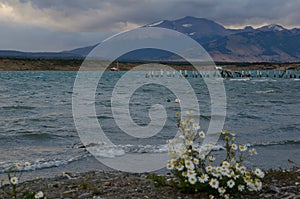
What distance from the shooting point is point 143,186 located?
24.6 ft

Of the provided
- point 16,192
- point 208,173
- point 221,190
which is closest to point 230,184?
point 221,190

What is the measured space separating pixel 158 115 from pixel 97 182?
55.6ft

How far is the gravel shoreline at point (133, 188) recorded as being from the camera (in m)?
6.52

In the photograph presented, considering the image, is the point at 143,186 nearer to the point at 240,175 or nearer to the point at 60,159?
the point at 240,175

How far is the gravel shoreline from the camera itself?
6.52 meters

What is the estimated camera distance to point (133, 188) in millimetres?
7387

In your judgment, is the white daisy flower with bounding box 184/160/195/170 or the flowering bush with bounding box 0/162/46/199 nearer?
the flowering bush with bounding box 0/162/46/199

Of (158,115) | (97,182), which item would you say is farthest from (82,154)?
(158,115)

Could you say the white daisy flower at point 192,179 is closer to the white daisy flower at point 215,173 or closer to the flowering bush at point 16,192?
the white daisy flower at point 215,173

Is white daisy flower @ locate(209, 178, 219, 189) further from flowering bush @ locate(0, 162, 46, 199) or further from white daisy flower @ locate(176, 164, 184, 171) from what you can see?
flowering bush @ locate(0, 162, 46, 199)

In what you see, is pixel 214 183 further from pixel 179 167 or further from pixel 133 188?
pixel 133 188

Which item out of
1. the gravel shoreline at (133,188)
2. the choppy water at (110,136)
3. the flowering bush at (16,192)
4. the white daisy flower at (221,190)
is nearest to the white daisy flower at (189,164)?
the white daisy flower at (221,190)

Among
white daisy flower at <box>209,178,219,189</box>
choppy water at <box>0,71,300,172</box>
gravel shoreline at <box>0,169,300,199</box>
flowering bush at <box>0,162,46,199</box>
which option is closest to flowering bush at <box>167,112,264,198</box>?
white daisy flower at <box>209,178,219,189</box>

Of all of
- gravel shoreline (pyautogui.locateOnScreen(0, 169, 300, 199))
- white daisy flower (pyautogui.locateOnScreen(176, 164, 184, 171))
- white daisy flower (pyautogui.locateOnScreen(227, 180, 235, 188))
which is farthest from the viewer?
gravel shoreline (pyautogui.locateOnScreen(0, 169, 300, 199))
